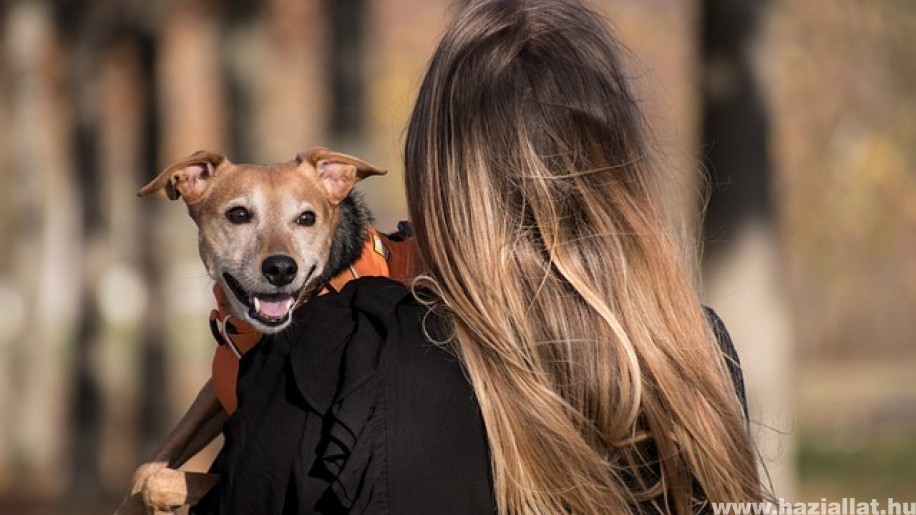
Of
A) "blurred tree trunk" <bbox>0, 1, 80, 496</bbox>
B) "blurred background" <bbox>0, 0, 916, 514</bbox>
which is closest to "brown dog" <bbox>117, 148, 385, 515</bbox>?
"blurred background" <bbox>0, 0, 916, 514</bbox>

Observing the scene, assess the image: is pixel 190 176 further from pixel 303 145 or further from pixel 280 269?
pixel 303 145

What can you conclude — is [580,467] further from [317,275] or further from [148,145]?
[148,145]

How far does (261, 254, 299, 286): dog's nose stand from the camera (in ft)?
12.9

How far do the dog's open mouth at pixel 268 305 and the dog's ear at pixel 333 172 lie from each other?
42 centimetres

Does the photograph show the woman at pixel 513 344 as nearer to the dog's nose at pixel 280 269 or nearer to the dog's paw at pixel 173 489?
the dog's paw at pixel 173 489

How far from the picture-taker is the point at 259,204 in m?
4.26

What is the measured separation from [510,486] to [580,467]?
0.48ft

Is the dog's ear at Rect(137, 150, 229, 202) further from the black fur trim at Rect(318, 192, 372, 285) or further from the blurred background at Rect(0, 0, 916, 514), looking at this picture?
the blurred background at Rect(0, 0, 916, 514)

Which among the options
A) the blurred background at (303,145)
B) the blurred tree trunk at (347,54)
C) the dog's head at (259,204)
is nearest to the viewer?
the dog's head at (259,204)

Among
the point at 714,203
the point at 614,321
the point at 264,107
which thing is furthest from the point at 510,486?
the point at 264,107

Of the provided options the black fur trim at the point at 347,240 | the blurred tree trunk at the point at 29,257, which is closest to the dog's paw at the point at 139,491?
the black fur trim at the point at 347,240

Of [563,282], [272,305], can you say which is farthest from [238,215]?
[563,282]

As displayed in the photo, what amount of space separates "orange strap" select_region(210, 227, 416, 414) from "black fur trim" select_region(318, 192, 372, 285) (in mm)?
24

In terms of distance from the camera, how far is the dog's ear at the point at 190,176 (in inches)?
165
